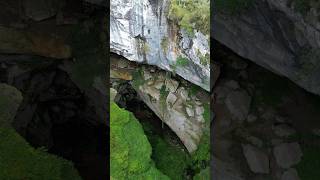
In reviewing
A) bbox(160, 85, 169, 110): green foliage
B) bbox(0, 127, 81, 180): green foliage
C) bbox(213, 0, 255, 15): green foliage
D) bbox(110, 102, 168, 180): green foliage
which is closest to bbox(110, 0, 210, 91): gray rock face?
bbox(160, 85, 169, 110): green foliage

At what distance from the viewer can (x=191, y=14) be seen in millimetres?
2428

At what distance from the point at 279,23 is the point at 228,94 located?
1202 mm

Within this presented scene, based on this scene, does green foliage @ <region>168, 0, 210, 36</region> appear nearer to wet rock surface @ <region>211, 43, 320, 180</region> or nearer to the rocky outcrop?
the rocky outcrop

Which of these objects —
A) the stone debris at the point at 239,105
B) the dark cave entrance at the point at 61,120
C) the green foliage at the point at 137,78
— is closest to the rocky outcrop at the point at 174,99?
the green foliage at the point at 137,78

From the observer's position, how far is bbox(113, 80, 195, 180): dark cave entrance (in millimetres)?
2467

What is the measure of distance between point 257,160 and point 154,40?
2378mm

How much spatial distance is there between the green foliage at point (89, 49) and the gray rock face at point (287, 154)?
1.81 meters

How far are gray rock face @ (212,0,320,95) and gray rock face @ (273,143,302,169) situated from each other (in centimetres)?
83

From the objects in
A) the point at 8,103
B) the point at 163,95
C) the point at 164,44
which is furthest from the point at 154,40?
the point at 8,103

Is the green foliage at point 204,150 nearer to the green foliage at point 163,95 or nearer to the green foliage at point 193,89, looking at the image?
the green foliage at point 193,89

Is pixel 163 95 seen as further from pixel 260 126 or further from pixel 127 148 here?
pixel 260 126

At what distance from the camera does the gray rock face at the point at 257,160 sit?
4.47 m

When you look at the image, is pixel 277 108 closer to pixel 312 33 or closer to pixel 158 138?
pixel 312 33

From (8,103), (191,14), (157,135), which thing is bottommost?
(8,103)
